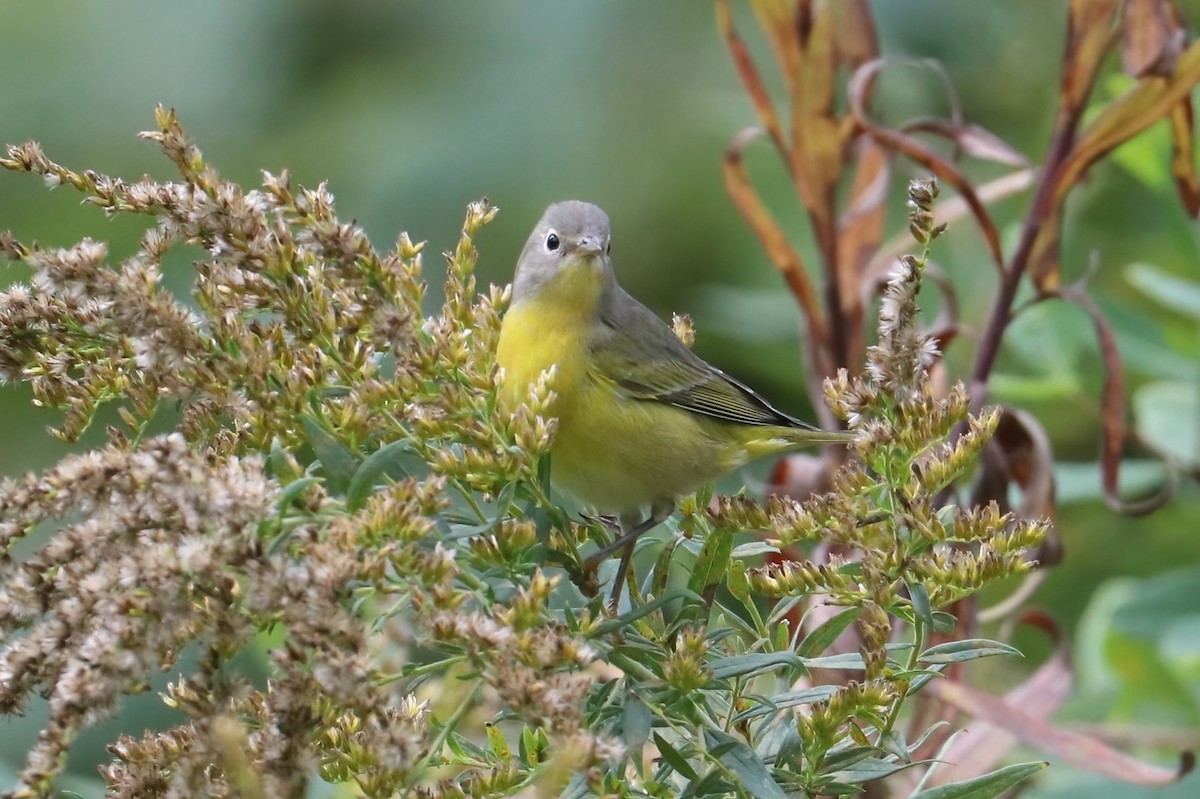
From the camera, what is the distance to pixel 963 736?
265cm

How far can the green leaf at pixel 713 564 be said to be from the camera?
156 centimetres

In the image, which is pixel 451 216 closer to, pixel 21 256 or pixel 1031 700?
pixel 1031 700

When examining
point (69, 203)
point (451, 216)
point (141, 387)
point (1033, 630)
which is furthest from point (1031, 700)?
point (69, 203)

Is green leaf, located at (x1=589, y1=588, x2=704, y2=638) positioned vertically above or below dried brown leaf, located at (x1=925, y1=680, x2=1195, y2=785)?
above

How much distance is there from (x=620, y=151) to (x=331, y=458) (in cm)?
397

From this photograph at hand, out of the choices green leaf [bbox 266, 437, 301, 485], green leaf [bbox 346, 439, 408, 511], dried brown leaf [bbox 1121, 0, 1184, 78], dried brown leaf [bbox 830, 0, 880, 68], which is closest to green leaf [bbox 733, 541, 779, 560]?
green leaf [bbox 346, 439, 408, 511]

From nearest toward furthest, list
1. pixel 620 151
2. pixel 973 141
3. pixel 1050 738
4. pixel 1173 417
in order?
pixel 1050 738 → pixel 973 141 → pixel 1173 417 → pixel 620 151

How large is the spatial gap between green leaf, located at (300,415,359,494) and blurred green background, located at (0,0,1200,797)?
239 cm

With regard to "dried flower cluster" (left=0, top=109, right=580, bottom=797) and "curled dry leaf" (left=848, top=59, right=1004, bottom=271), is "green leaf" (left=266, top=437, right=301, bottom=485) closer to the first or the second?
"dried flower cluster" (left=0, top=109, right=580, bottom=797)

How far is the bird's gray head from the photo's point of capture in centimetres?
278

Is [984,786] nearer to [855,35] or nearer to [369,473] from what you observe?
[369,473]

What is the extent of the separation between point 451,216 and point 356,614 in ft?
10.9

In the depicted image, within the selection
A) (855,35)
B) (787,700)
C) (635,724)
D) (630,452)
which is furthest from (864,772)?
(855,35)

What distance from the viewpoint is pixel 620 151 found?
520 cm
